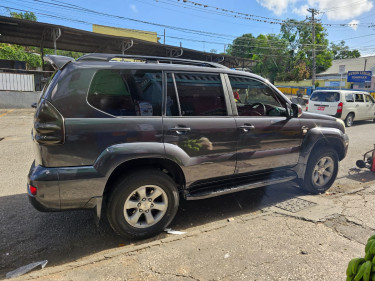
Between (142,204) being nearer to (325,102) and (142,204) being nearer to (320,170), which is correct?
(320,170)

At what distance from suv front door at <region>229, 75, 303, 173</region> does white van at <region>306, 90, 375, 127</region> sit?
9855 mm

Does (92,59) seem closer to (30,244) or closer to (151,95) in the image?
(151,95)

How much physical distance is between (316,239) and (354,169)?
367 cm

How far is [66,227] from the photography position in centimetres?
337

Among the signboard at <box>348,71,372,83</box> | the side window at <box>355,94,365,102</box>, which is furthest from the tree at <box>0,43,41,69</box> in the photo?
the signboard at <box>348,71,372,83</box>

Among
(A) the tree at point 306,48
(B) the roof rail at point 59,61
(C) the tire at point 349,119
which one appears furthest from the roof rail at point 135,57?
(A) the tree at point 306,48

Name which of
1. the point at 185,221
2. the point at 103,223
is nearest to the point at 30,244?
the point at 103,223

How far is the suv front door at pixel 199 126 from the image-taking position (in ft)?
10.1

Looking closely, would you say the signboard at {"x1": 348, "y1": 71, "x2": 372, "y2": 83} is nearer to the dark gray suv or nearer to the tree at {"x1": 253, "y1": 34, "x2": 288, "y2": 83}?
the tree at {"x1": 253, "y1": 34, "x2": 288, "y2": 83}

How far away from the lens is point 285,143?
3969 millimetres

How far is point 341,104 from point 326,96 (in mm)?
748

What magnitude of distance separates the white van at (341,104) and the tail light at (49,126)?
12605mm

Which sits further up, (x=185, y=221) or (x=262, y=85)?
(x=262, y=85)

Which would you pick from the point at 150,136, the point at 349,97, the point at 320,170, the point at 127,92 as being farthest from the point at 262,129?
the point at 349,97
